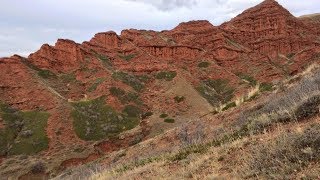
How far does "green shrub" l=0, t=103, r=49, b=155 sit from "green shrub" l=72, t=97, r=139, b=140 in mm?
5426

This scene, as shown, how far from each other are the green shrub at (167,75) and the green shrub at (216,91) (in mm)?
5974

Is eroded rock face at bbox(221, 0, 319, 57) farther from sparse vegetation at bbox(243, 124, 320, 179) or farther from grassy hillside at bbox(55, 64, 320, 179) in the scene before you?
sparse vegetation at bbox(243, 124, 320, 179)

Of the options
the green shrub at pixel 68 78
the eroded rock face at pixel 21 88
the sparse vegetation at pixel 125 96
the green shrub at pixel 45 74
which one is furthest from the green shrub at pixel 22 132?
the sparse vegetation at pixel 125 96

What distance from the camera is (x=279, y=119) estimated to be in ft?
33.0

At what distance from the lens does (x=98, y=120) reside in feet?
234

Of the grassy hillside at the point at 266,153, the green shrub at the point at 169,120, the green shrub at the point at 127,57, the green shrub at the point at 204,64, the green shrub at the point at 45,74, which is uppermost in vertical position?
the grassy hillside at the point at 266,153

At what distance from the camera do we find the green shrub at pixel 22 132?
61.2m

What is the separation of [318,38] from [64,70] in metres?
80.7

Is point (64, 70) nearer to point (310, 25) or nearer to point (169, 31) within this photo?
point (169, 31)

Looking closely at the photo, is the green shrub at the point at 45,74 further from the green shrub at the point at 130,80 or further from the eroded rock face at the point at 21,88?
the green shrub at the point at 130,80

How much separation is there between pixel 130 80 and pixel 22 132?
30.1 metres

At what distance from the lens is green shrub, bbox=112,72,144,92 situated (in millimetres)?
87688

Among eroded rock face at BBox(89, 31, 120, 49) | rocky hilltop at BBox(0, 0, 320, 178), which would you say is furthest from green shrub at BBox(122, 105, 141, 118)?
eroded rock face at BBox(89, 31, 120, 49)

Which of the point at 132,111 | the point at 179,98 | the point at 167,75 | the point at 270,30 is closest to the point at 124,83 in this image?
the point at 167,75
